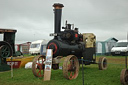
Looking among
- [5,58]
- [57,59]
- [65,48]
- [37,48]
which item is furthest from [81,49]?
[37,48]

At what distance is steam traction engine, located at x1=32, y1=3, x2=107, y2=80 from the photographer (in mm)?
6395

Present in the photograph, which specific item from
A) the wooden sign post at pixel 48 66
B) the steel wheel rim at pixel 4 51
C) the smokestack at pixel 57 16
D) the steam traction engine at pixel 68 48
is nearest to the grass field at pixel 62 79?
the wooden sign post at pixel 48 66

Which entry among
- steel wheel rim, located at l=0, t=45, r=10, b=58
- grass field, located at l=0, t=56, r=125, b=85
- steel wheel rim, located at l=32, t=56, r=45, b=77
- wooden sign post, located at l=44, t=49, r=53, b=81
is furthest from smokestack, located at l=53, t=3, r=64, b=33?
steel wheel rim, located at l=0, t=45, r=10, b=58

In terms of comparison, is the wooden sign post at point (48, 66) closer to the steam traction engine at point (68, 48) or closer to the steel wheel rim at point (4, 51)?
the steam traction engine at point (68, 48)

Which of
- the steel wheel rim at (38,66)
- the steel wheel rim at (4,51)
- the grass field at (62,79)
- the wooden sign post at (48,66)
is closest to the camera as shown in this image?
the grass field at (62,79)

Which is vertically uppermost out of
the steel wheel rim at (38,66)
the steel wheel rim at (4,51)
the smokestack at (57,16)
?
the smokestack at (57,16)

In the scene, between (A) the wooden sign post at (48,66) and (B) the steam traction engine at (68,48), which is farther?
(B) the steam traction engine at (68,48)

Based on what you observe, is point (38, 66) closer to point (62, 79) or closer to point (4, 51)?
point (62, 79)

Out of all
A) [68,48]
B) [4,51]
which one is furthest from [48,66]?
[4,51]

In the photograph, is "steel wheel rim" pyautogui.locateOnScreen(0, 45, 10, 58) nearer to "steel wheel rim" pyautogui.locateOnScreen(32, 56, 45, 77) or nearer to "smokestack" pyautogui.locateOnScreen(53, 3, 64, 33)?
"steel wheel rim" pyautogui.locateOnScreen(32, 56, 45, 77)

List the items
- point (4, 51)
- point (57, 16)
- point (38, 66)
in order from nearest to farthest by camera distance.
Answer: point (38, 66)
point (57, 16)
point (4, 51)

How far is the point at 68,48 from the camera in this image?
707 cm

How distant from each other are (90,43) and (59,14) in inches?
98.0

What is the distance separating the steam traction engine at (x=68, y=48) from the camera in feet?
21.0
